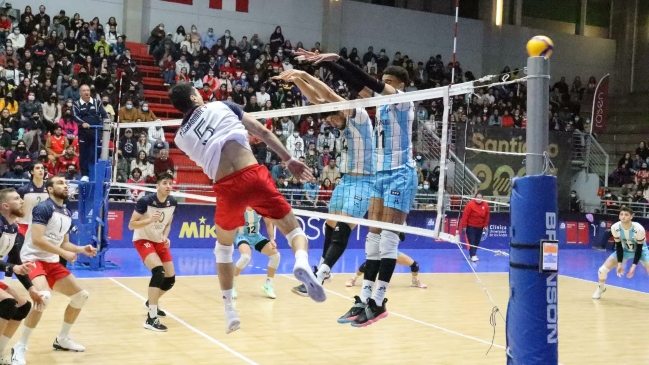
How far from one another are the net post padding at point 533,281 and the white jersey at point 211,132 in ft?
7.12

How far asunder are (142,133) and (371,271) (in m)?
12.5

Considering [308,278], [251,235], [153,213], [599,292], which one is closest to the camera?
[308,278]

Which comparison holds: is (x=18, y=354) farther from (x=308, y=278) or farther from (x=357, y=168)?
(x=357, y=168)

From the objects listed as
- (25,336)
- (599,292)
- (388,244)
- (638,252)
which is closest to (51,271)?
(25,336)

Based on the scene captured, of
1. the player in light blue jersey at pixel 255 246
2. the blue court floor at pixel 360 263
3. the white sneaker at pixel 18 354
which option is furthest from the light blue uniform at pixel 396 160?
the blue court floor at pixel 360 263

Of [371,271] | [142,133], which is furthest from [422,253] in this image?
[371,271]

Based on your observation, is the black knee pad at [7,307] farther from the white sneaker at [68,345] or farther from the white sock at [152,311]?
the white sock at [152,311]

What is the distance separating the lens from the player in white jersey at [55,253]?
302 inches

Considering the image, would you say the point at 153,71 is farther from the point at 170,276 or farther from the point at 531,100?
the point at 531,100

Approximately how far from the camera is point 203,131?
5824 millimetres

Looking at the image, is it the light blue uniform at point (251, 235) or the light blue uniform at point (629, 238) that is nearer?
the light blue uniform at point (251, 235)

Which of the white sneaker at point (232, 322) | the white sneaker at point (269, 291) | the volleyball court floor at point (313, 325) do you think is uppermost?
the white sneaker at point (232, 322)

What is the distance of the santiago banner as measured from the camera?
76.4 feet

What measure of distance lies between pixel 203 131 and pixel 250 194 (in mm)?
632
